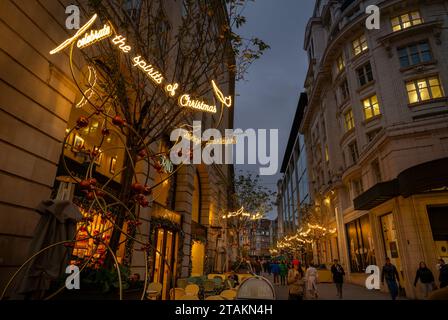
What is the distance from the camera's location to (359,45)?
27750 mm

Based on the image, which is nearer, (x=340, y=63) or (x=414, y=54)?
(x=414, y=54)

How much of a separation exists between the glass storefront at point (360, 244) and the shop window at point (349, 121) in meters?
9.46

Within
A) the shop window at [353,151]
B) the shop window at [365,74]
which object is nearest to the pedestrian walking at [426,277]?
the shop window at [353,151]

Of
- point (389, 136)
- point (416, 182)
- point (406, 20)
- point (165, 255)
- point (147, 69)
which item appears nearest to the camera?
point (147, 69)

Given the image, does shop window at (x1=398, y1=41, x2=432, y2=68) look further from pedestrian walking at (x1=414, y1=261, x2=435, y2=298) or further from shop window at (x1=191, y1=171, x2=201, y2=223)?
shop window at (x1=191, y1=171, x2=201, y2=223)

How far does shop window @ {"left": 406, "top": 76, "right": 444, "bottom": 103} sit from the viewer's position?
21.1 m

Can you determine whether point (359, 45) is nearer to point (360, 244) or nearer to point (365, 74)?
point (365, 74)

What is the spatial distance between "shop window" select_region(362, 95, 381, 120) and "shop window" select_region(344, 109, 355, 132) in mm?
2172

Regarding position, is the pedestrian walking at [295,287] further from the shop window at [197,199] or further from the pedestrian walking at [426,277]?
the shop window at [197,199]

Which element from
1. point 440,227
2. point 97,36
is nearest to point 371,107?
point 440,227

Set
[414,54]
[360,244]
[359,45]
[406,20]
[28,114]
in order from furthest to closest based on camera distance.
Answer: [359,45] → [360,244] → [406,20] → [414,54] → [28,114]

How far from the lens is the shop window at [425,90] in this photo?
2109 centimetres

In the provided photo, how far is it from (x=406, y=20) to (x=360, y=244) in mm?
20849

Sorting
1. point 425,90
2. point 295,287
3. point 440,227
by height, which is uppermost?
point 425,90
